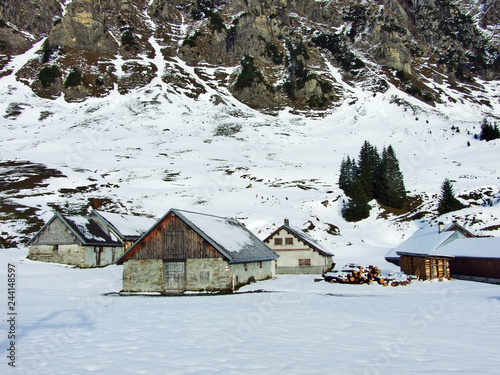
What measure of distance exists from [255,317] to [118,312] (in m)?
6.84

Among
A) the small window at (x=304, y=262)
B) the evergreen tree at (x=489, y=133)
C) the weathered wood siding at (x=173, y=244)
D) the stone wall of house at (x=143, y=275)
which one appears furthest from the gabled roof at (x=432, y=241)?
the evergreen tree at (x=489, y=133)

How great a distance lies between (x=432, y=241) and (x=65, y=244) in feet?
128

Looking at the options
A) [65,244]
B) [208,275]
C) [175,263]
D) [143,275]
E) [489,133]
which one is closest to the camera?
[208,275]

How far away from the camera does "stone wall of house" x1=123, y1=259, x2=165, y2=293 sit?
2777 cm

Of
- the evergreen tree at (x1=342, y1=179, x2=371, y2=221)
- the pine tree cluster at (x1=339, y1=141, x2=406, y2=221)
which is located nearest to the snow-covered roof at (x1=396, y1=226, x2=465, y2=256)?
the evergreen tree at (x1=342, y1=179, x2=371, y2=221)

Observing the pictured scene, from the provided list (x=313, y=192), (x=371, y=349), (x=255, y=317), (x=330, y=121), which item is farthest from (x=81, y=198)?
(x=330, y=121)

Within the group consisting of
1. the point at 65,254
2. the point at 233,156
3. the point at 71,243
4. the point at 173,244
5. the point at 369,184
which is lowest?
the point at 65,254

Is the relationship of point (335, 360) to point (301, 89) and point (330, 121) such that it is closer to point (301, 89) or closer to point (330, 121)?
point (330, 121)

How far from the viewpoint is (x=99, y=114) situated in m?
Answer: 148

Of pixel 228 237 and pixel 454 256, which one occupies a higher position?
pixel 228 237

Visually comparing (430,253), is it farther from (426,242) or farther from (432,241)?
(426,242)

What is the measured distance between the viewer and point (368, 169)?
3420 inches

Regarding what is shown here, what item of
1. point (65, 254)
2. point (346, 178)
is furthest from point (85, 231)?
point (346, 178)

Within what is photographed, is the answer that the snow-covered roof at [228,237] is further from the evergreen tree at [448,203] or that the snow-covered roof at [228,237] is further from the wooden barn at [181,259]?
the evergreen tree at [448,203]
